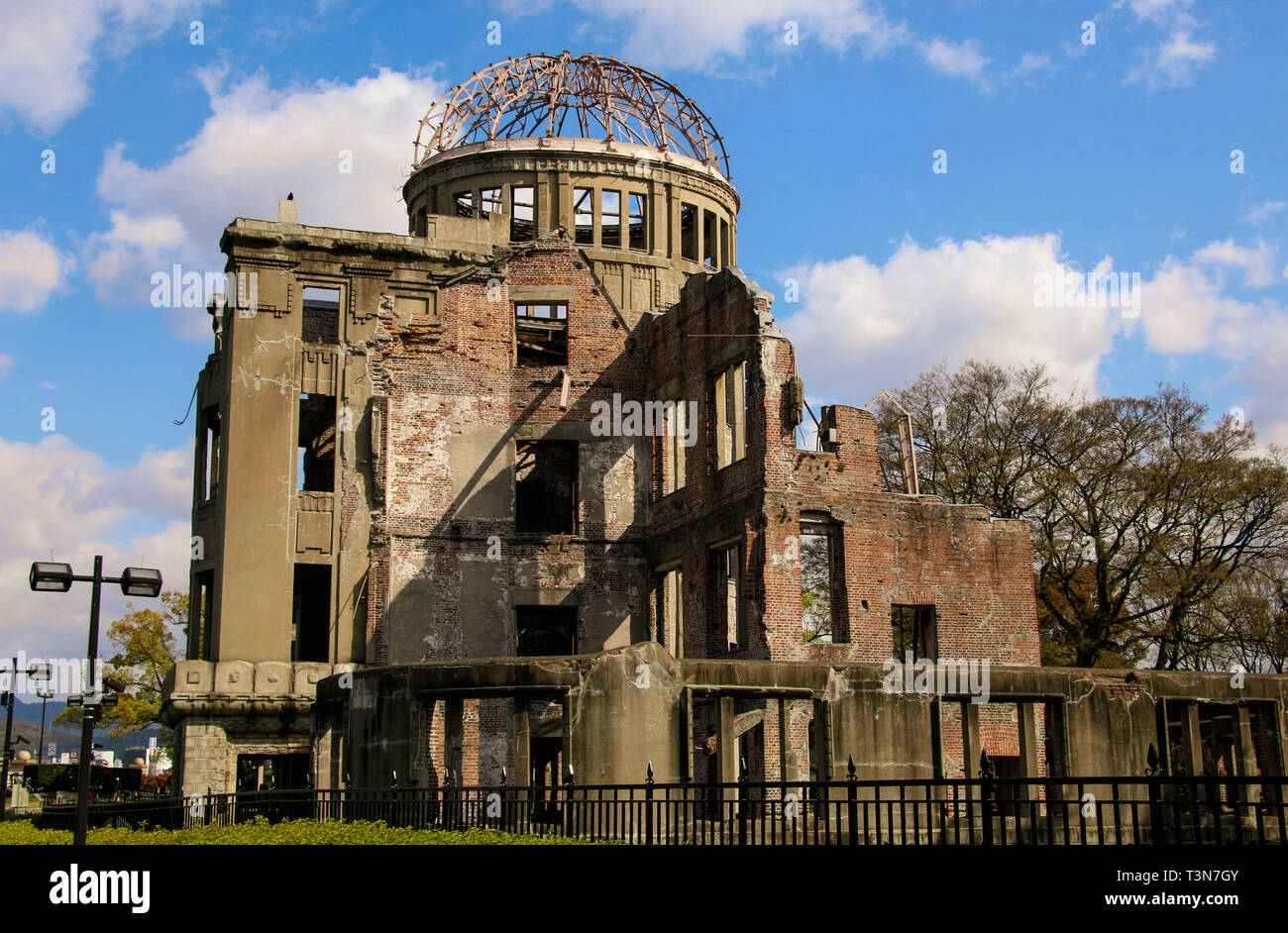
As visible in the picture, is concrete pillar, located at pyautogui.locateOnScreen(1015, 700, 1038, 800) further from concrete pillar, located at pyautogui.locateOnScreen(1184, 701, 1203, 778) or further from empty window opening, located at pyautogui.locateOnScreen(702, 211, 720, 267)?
empty window opening, located at pyautogui.locateOnScreen(702, 211, 720, 267)

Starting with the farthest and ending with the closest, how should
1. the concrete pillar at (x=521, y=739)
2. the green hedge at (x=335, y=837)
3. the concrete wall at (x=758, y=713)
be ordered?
the concrete pillar at (x=521, y=739)
the concrete wall at (x=758, y=713)
the green hedge at (x=335, y=837)

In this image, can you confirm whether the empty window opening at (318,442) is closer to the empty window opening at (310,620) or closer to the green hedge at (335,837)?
the empty window opening at (310,620)

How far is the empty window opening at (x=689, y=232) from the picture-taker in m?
39.9

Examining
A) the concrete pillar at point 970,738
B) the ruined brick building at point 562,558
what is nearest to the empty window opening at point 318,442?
the ruined brick building at point 562,558

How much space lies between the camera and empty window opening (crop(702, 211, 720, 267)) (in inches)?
1593

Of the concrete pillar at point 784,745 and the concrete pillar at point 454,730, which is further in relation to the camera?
the concrete pillar at point 784,745

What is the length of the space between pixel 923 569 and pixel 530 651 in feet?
32.3

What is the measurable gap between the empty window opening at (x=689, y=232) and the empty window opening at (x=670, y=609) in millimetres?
13009

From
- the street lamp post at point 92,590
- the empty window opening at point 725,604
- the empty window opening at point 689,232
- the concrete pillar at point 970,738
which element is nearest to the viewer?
the street lamp post at point 92,590

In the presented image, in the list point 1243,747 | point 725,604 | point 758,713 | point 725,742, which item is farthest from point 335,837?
point 1243,747

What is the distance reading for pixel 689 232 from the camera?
40.9 metres

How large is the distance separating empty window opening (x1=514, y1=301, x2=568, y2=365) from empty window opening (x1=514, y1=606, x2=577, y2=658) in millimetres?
6119
